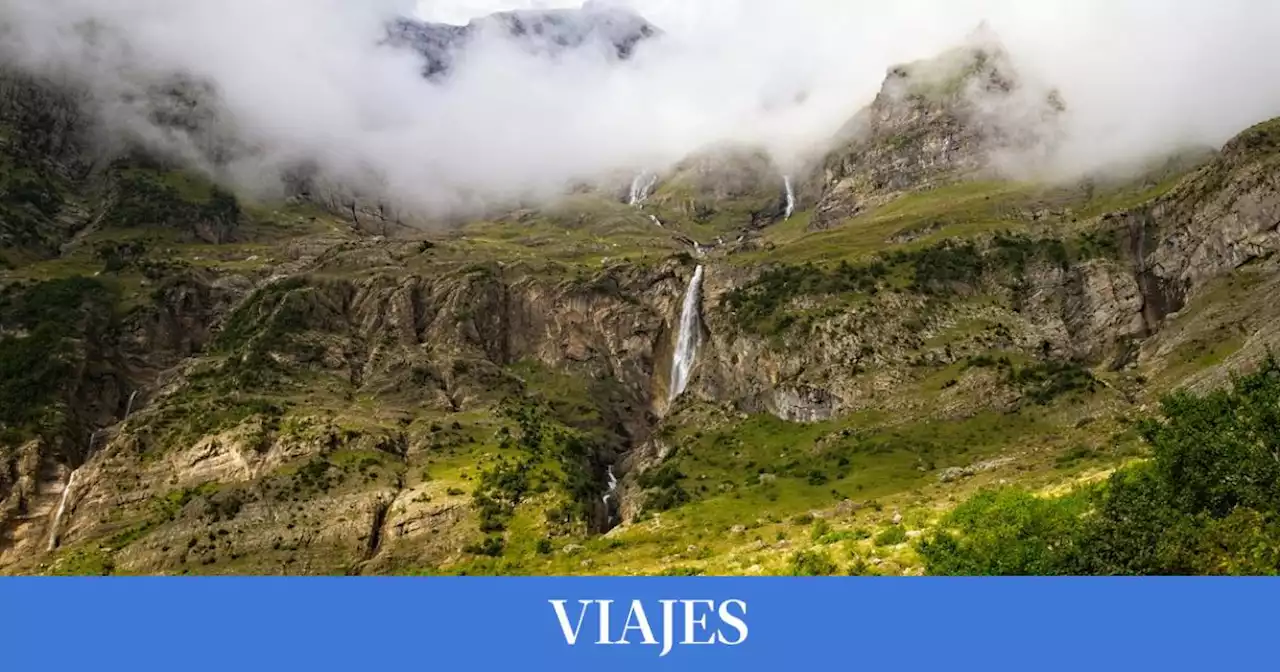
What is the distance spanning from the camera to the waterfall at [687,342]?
517 feet

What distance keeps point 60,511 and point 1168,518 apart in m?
137

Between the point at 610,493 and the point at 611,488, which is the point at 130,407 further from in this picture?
the point at 610,493

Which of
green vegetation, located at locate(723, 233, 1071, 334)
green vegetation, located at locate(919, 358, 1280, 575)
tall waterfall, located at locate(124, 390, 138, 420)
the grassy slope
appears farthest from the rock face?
tall waterfall, located at locate(124, 390, 138, 420)

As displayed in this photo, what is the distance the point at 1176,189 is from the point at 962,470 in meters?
82.2

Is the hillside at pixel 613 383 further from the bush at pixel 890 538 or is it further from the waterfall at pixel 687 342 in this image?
the bush at pixel 890 538

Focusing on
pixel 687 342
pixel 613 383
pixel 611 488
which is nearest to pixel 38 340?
pixel 613 383

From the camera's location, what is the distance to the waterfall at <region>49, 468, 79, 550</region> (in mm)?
113062

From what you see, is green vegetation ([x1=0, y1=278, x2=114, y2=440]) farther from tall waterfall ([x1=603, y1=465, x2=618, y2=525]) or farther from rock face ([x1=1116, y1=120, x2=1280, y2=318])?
rock face ([x1=1116, y1=120, x2=1280, y2=318])

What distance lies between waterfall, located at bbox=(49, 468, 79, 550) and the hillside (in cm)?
83

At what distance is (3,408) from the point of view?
133 metres

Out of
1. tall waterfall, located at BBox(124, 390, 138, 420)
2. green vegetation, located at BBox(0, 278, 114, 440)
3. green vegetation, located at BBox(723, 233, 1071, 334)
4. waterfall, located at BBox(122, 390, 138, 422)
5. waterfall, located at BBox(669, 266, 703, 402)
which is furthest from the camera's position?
waterfall, located at BBox(669, 266, 703, 402)

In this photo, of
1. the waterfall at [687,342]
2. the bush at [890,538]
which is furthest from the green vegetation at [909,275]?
the bush at [890,538]

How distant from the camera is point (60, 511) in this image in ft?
388

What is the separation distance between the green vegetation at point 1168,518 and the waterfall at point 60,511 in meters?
121
